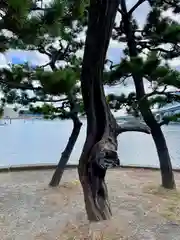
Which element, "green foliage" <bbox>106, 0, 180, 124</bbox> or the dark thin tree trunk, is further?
the dark thin tree trunk

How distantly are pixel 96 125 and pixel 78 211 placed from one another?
26.8 inches

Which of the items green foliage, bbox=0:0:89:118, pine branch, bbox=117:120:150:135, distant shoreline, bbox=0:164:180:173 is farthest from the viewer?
distant shoreline, bbox=0:164:180:173

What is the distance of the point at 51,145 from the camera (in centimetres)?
407

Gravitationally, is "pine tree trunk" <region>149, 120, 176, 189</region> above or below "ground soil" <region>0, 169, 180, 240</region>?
above

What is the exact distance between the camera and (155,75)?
2252 mm

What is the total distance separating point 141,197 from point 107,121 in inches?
35.5

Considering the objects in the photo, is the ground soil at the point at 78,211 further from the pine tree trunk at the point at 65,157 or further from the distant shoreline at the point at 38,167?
the distant shoreline at the point at 38,167

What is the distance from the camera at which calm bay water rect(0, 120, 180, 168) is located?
3.61 meters

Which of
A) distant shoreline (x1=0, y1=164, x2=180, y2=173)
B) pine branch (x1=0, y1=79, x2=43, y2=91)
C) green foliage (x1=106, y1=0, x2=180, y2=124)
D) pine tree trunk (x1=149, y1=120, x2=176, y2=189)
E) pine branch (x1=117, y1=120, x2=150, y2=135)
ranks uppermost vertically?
green foliage (x1=106, y1=0, x2=180, y2=124)

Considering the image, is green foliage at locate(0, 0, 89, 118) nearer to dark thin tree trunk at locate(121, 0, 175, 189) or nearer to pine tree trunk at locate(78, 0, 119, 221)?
pine tree trunk at locate(78, 0, 119, 221)

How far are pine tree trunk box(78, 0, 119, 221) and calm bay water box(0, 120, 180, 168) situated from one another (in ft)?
5.20

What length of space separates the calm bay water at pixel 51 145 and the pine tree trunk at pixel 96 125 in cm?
159

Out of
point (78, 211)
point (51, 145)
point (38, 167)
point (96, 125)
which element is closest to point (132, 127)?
point (96, 125)

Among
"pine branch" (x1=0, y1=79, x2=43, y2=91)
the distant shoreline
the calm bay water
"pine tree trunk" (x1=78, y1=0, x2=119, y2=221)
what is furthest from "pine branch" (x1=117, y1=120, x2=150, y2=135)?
the distant shoreline
